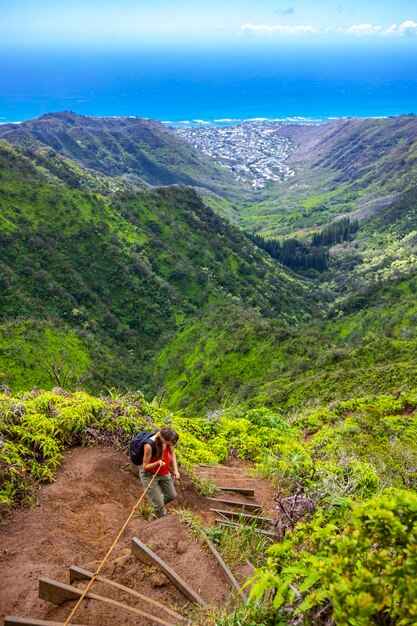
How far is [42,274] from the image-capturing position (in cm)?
5228

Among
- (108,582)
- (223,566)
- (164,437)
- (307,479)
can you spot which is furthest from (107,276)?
(108,582)

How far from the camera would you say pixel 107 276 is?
5972 centimetres

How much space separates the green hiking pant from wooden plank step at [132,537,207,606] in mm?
1223

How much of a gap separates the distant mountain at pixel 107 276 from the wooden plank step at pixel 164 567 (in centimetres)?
2917

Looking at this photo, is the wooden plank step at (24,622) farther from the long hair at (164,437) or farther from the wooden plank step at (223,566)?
the long hair at (164,437)

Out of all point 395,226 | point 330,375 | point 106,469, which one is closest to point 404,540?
point 106,469

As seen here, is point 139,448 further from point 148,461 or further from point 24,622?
point 24,622

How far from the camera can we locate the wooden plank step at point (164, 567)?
15.8ft

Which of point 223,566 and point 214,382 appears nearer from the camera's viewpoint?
→ point 223,566

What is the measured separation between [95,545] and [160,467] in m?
1.44

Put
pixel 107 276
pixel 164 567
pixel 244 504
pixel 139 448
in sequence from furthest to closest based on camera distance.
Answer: pixel 107 276, pixel 244 504, pixel 139 448, pixel 164 567

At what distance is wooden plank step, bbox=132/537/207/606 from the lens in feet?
15.8

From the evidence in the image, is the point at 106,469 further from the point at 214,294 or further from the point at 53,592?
the point at 214,294

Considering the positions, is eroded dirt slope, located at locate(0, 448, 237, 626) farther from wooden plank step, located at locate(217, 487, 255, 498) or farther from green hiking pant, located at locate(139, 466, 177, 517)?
wooden plank step, located at locate(217, 487, 255, 498)
